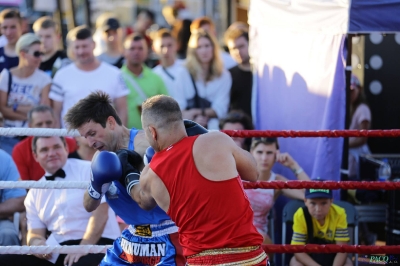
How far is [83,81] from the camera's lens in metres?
6.48

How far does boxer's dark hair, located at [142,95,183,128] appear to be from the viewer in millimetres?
3260

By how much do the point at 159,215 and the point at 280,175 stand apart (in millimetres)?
2430

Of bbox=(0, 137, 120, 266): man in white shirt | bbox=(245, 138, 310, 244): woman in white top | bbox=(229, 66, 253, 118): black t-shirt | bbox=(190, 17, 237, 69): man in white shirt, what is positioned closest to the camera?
bbox=(0, 137, 120, 266): man in white shirt

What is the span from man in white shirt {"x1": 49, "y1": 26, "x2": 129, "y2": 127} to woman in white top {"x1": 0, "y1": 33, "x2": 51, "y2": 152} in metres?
0.20

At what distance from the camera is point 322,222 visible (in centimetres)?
508

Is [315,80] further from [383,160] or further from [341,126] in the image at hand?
[383,160]

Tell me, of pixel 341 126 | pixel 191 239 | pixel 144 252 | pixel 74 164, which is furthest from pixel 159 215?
pixel 341 126

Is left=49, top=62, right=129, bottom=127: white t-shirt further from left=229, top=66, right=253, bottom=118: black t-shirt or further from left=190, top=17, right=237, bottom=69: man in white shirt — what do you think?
left=190, top=17, right=237, bottom=69: man in white shirt

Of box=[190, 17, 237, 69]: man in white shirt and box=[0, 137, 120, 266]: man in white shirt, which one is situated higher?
box=[190, 17, 237, 69]: man in white shirt

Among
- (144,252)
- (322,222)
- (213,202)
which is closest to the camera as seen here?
(213,202)

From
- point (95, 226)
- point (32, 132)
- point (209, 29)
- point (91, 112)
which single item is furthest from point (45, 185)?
point (209, 29)

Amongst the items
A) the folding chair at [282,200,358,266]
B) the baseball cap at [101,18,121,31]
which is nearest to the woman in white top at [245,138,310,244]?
the folding chair at [282,200,358,266]

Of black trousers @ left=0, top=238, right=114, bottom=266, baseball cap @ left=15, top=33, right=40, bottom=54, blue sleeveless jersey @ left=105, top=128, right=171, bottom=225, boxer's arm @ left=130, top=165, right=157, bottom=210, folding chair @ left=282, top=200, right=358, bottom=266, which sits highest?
baseball cap @ left=15, top=33, right=40, bottom=54

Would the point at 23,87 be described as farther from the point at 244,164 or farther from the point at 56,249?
the point at 244,164
